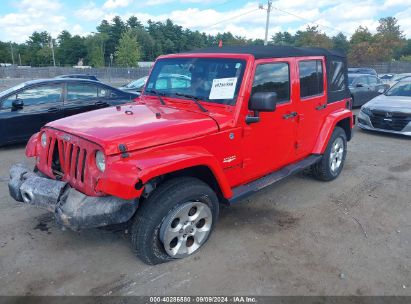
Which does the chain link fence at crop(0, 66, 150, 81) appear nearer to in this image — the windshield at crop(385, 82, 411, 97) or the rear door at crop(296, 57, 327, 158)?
the windshield at crop(385, 82, 411, 97)

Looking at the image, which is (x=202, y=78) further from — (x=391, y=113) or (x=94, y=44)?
(x=94, y=44)

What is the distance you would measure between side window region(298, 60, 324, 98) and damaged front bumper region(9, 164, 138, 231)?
2.73 meters

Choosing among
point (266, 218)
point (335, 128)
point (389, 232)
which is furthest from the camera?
point (335, 128)

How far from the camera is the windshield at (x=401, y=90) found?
29.9 feet

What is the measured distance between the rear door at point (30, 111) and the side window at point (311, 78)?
203 inches

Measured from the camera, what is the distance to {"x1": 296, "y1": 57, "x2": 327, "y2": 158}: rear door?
4422mm

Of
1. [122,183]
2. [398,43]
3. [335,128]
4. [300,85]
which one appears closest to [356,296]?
[122,183]

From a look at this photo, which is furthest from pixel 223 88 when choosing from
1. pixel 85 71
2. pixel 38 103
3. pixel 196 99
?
pixel 85 71

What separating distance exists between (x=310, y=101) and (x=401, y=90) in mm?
6196

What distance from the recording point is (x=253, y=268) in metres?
3.21

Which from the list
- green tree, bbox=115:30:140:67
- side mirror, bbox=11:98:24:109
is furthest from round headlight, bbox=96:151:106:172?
green tree, bbox=115:30:140:67

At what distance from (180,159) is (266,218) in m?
1.74

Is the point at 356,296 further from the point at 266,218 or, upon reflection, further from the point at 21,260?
the point at 21,260

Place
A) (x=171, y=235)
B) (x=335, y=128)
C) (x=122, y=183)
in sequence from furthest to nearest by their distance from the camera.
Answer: (x=335, y=128), (x=171, y=235), (x=122, y=183)
